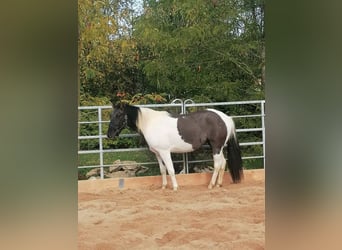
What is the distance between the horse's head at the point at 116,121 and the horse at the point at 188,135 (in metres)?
0.01

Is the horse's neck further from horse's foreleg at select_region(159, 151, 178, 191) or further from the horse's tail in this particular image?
the horse's tail

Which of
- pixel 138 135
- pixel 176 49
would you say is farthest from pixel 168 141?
pixel 176 49

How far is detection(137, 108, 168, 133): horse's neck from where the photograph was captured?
79.6 inches

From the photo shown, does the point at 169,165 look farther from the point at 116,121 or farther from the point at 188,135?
the point at 116,121

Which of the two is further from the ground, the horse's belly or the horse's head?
the horse's head

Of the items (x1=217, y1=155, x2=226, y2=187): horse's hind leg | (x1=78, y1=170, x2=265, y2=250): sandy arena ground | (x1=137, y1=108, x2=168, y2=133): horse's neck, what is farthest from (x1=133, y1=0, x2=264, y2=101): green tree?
(x1=78, y1=170, x2=265, y2=250): sandy arena ground

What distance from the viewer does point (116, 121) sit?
1998mm

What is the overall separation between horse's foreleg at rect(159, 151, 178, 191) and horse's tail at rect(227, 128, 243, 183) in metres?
0.30
